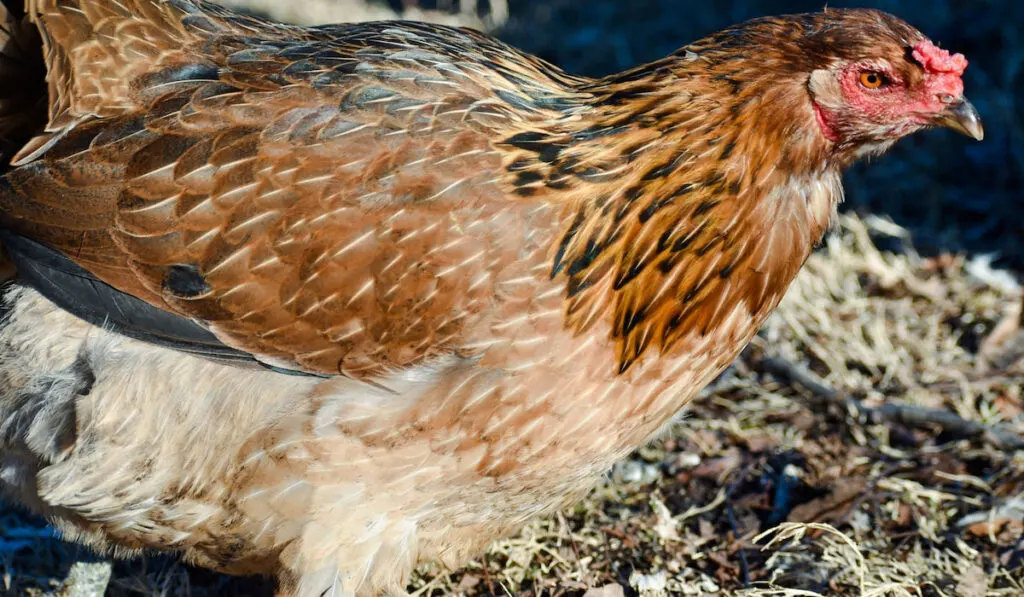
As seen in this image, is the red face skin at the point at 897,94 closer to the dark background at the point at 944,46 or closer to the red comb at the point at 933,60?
the red comb at the point at 933,60

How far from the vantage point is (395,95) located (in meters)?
2.94

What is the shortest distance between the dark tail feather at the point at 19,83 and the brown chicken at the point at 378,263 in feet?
0.07

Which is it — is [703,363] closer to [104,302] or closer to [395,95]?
[395,95]

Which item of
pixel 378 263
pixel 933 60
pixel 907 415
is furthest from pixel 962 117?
pixel 907 415

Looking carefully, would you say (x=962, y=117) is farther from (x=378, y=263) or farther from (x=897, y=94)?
(x=378, y=263)

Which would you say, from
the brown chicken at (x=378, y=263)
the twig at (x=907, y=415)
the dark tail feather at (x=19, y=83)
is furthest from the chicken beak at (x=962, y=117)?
the dark tail feather at (x=19, y=83)

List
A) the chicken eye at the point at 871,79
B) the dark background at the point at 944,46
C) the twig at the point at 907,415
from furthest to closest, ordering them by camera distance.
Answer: the dark background at the point at 944,46, the twig at the point at 907,415, the chicken eye at the point at 871,79

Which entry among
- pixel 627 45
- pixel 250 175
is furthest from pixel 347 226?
pixel 627 45

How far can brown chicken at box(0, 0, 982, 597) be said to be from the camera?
110 inches

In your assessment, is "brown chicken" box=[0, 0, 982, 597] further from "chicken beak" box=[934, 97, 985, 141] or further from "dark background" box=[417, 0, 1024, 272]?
"dark background" box=[417, 0, 1024, 272]

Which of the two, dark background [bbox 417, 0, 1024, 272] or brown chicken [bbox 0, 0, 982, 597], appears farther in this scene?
dark background [bbox 417, 0, 1024, 272]

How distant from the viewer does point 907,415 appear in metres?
4.26

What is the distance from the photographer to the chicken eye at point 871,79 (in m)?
2.74

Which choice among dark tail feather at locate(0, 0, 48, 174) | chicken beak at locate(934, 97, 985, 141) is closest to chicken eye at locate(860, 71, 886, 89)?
chicken beak at locate(934, 97, 985, 141)
